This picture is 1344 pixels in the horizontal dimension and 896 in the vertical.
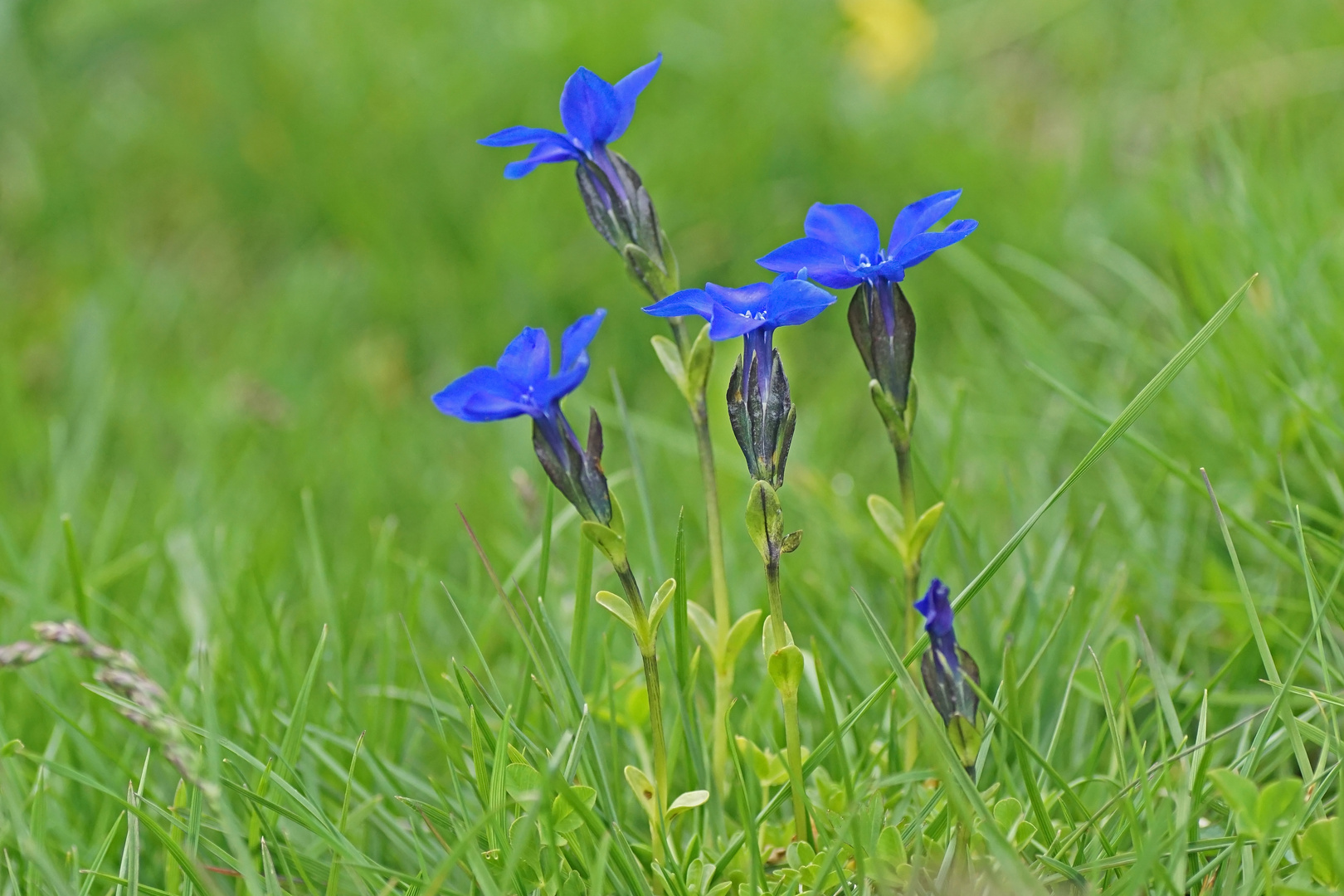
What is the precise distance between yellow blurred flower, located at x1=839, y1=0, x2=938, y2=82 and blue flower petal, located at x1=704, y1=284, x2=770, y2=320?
3.15 m

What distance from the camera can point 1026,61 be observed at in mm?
4438

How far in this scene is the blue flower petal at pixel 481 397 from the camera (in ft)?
3.94

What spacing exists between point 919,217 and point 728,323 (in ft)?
0.93

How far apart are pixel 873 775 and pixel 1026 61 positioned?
369cm

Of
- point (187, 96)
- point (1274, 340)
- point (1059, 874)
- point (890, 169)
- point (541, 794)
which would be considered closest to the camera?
point (541, 794)

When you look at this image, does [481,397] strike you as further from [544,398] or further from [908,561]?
[908,561]

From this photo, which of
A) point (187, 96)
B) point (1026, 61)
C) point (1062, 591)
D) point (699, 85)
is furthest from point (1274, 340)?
point (187, 96)

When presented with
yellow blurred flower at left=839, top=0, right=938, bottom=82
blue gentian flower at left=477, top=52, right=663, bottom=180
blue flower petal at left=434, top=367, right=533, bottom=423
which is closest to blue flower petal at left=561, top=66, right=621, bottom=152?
blue gentian flower at left=477, top=52, right=663, bottom=180

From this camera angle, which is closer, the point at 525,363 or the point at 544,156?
the point at 525,363

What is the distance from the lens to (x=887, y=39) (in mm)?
4000

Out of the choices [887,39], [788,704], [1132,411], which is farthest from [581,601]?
[887,39]

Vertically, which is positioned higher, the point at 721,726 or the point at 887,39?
the point at 887,39

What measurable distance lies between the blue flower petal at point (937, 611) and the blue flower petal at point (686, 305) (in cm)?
42

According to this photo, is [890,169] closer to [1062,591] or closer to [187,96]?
[1062,591]
